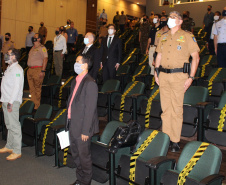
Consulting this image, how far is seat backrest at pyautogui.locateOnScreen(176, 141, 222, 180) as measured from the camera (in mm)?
2248

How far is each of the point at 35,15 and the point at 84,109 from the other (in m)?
10.5

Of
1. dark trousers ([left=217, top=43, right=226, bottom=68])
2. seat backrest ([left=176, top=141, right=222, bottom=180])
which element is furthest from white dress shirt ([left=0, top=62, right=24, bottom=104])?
dark trousers ([left=217, top=43, right=226, bottom=68])

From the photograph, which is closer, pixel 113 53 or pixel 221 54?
pixel 221 54

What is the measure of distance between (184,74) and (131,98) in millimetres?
1247

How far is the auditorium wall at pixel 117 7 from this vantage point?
16406mm

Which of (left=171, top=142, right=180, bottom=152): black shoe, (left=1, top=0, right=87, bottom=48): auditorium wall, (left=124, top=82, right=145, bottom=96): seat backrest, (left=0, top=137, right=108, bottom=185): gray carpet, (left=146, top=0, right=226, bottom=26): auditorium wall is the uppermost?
(left=146, top=0, right=226, bottom=26): auditorium wall

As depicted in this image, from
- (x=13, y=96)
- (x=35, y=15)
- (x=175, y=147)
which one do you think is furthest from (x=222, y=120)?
(x=35, y=15)

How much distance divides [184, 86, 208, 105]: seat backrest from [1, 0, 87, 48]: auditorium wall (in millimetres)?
9279

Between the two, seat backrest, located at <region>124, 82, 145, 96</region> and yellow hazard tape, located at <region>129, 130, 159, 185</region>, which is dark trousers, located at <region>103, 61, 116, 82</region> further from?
yellow hazard tape, located at <region>129, 130, 159, 185</region>

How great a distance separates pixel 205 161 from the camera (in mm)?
2314

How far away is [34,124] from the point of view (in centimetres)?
414

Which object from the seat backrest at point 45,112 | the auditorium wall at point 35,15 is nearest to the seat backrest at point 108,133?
the seat backrest at point 45,112

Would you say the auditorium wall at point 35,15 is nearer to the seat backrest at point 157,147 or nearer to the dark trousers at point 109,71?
the dark trousers at point 109,71

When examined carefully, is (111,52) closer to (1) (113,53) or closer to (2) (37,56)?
(1) (113,53)
